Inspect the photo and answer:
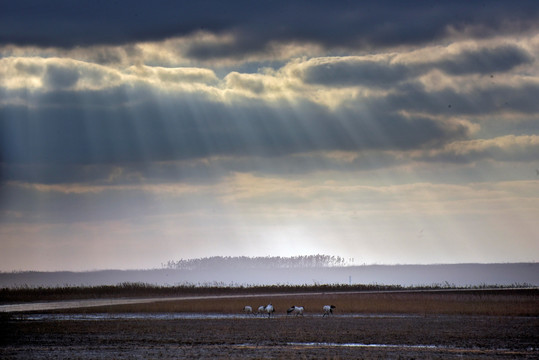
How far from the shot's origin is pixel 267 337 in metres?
35.0

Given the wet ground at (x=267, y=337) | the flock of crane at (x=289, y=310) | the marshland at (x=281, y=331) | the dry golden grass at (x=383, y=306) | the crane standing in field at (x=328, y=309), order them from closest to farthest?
1. the wet ground at (x=267, y=337)
2. the marshland at (x=281, y=331)
3. the flock of crane at (x=289, y=310)
4. the crane standing in field at (x=328, y=309)
5. the dry golden grass at (x=383, y=306)

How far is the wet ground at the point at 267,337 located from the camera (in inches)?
1126

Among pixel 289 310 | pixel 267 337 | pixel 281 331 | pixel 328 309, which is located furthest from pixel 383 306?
pixel 267 337

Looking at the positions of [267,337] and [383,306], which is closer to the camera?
[267,337]

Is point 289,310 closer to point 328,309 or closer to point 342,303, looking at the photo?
point 328,309

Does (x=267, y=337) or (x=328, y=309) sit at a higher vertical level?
(x=328, y=309)

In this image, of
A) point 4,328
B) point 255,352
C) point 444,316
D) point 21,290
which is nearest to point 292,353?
point 255,352

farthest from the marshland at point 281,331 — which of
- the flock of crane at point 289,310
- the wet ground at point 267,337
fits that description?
the flock of crane at point 289,310

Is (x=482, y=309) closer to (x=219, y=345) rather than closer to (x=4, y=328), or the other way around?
(x=219, y=345)

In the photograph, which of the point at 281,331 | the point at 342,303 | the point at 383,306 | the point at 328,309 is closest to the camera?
the point at 281,331

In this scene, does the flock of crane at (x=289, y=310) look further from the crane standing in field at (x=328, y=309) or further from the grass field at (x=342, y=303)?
the grass field at (x=342, y=303)

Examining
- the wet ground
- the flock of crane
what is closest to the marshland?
the wet ground

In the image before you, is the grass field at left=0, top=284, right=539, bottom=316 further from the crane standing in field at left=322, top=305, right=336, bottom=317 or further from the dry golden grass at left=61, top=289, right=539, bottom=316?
the crane standing in field at left=322, top=305, right=336, bottom=317

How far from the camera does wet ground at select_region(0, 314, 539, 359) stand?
93.8 feet
